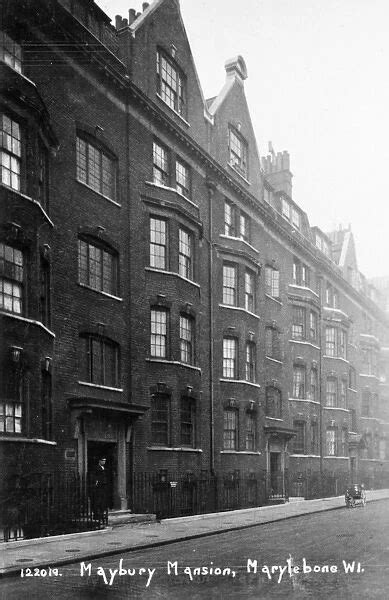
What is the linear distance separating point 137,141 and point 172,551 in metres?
15.0

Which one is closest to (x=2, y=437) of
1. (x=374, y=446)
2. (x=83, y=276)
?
(x=83, y=276)

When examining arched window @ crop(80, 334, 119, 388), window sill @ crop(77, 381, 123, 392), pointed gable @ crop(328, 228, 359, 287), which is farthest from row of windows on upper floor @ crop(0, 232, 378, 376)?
pointed gable @ crop(328, 228, 359, 287)

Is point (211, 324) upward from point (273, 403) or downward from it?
upward

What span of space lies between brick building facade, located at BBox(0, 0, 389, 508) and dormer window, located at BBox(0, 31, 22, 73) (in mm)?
51

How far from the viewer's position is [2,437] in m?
16.8

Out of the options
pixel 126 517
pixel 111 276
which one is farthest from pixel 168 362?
pixel 126 517

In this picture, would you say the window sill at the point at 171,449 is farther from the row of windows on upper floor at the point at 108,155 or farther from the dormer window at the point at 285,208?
the dormer window at the point at 285,208

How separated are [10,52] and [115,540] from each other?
41.8ft

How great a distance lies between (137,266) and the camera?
2497cm

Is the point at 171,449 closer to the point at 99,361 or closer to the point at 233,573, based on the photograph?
the point at 99,361

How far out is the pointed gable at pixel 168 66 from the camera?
26.0 m

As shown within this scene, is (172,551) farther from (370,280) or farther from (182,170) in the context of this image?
(370,280)

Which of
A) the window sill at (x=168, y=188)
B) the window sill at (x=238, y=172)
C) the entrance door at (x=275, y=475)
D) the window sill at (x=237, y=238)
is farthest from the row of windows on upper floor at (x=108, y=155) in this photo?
the entrance door at (x=275, y=475)

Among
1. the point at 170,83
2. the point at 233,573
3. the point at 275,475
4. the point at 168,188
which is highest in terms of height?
the point at 170,83
